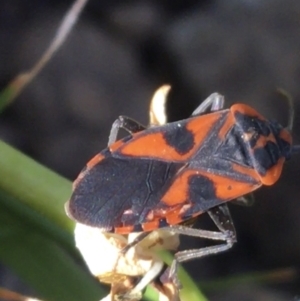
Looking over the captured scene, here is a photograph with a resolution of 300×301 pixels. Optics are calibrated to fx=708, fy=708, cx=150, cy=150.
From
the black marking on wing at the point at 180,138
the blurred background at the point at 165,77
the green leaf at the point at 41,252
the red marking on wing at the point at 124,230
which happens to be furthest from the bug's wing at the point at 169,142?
the blurred background at the point at 165,77

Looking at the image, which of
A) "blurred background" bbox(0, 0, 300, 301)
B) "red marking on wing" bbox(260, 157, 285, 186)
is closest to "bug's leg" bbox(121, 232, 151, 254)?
"red marking on wing" bbox(260, 157, 285, 186)

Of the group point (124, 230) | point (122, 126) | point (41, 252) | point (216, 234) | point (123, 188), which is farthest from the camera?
point (122, 126)

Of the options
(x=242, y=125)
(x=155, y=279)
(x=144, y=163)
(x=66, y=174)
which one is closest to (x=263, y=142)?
(x=242, y=125)

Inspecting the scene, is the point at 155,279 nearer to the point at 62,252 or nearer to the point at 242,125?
the point at 62,252

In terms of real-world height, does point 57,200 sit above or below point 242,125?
above

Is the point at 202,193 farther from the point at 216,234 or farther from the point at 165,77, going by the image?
the point at 165,77

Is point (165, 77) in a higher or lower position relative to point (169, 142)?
lower

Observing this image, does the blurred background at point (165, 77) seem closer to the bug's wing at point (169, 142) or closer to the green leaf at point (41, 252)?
the bug's wing at point (169, 142)

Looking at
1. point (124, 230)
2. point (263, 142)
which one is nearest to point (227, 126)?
point (263, 142)
